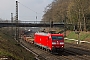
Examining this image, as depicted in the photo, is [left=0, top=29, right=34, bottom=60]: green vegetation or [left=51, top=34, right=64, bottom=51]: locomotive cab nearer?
[left=0, top=29, right=34, bottom=60]: green vegetation

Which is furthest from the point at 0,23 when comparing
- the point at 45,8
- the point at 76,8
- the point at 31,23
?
the point at 45,8

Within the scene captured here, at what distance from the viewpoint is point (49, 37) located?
35812 millimetres

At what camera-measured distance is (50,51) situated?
36562 millimetres

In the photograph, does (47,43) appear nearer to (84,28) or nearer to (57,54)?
(57,54)

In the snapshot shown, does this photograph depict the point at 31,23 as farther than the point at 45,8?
No

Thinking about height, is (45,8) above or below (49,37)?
above

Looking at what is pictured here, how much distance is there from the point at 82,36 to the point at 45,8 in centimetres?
7558

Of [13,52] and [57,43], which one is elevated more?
[57,43]

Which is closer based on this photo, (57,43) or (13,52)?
(13,52)

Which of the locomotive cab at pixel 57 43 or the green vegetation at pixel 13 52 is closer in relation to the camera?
the green vegetation at pixel 13 52

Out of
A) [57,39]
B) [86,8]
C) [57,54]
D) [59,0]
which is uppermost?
[59,0]

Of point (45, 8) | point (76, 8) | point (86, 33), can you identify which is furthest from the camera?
point (45, 8)

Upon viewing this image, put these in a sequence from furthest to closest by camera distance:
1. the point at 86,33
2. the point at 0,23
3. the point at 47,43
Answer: the point at 0,23, the point at 86,33, the point at 47,43

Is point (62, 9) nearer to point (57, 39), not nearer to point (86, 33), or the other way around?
point (86, 33)
